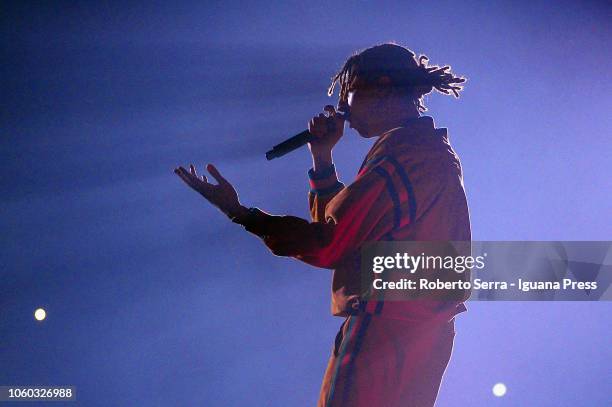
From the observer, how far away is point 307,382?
6.24 feet

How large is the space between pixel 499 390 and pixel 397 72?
0.97 m

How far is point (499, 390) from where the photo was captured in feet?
5.90

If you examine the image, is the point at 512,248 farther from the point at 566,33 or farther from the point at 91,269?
the point at 91,269

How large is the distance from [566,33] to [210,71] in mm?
1086

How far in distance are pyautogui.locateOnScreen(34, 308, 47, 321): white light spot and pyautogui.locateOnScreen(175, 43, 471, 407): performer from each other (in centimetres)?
98

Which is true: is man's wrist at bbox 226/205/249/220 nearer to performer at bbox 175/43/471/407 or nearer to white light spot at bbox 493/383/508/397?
performer at bbox 175/43/471/407

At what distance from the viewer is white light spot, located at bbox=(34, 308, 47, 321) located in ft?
6.70

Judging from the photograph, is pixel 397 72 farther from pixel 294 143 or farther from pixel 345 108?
pixel 294 143

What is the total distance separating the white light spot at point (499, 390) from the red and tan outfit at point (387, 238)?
1.96ft

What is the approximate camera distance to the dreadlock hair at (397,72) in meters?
1.39

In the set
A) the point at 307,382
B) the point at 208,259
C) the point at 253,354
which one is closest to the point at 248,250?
the point at 208,259

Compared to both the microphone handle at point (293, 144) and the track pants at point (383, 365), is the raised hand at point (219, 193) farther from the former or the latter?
the track pants at point (383, 365)

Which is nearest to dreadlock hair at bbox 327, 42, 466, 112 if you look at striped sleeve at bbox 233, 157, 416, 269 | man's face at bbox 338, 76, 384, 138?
man's face at bbox 338, 76, 384, 138

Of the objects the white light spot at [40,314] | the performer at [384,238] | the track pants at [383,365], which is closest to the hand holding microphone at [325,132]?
the performer at [384,238]
